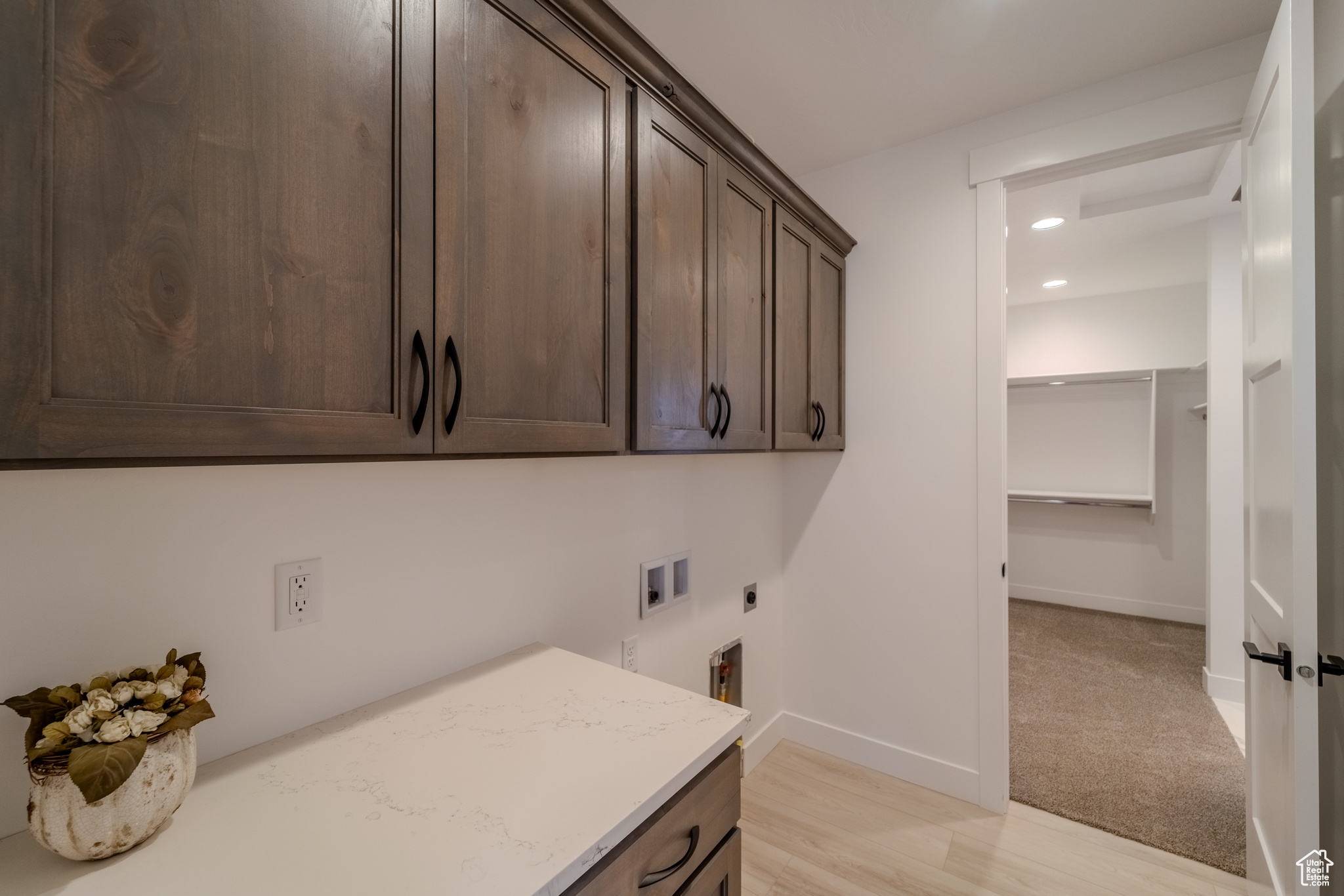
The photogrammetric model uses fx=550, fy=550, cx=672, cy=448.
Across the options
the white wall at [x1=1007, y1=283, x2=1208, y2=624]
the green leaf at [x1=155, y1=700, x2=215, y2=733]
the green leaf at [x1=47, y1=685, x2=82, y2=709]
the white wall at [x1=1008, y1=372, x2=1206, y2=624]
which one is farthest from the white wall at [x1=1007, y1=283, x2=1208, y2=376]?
the green leaf at [x1=47, y1=685, x2=82, y2=709]

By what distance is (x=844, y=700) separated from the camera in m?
2.39

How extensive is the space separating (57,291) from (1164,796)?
3.29 meters

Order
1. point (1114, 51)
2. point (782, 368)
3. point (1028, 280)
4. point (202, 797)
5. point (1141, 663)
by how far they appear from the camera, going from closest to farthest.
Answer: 1. point (202, 797)
2. point (1114, 51)
3. point (782, 368)
4. point (1141, 663)
5. point (1028, 280)

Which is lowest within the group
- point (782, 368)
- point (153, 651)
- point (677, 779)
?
point (677, 779)

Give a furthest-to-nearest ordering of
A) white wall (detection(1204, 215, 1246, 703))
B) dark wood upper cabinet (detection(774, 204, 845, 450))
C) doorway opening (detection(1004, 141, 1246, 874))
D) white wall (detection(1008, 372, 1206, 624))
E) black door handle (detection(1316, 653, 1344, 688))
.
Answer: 1. white wall (detection(1008, 372, 1206, 624))
2. white wall (detection(1204, 215, 1246, 703))
3. doorway opening (detection(1004, 141, 1246, 874))
4. dark wood upper cabinet (detection(774, 204, 845, 450))
5. black door handle (detection(1316, 653, 1344, 688))

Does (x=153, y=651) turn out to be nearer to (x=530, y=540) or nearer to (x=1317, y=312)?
(x=530, y=540)

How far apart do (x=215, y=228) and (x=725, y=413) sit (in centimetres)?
115

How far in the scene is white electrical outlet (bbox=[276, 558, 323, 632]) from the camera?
3.12 ft

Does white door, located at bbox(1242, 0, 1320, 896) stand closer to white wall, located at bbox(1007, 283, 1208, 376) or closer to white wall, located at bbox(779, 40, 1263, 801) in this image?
white wall, located at bbox(779, 40, 1263, 801)

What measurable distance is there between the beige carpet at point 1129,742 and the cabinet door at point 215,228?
269cm

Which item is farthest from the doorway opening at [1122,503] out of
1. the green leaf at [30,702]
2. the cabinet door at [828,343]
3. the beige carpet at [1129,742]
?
the green leaf at [30,702]

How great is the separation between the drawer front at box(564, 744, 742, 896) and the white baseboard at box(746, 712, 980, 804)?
1.39m

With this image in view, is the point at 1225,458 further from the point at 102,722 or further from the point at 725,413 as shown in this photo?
the point at 102,722

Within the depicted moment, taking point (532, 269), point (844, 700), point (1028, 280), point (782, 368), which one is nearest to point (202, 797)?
point (532, 269)
